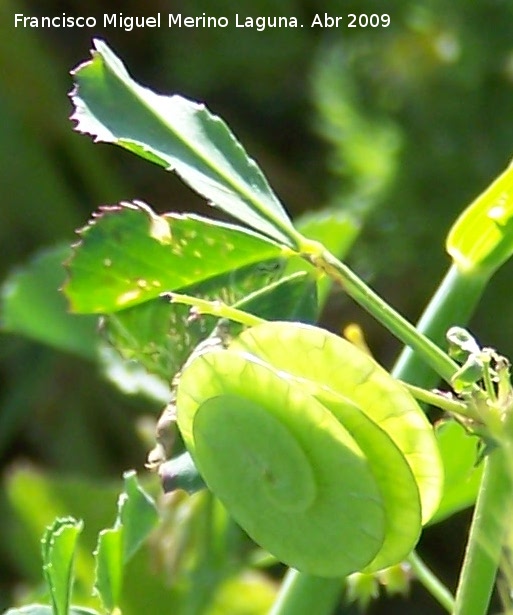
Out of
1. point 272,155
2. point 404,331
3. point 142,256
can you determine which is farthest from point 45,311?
point 404,331

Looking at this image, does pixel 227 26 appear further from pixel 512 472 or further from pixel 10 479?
pixel 512 472

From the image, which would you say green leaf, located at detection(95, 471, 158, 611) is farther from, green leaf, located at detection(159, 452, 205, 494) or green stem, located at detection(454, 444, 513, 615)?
green stem, located at detection(454, 444, 513, 615)

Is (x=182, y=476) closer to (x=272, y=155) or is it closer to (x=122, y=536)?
(x=122, y=536)

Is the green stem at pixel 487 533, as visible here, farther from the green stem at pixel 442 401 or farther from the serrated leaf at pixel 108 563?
the serrated leaf at pixel 108 563

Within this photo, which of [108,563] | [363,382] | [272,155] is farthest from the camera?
A: [272,155]

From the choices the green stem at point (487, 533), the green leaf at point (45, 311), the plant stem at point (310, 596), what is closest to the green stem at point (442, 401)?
the green stem at point (487, 533)
